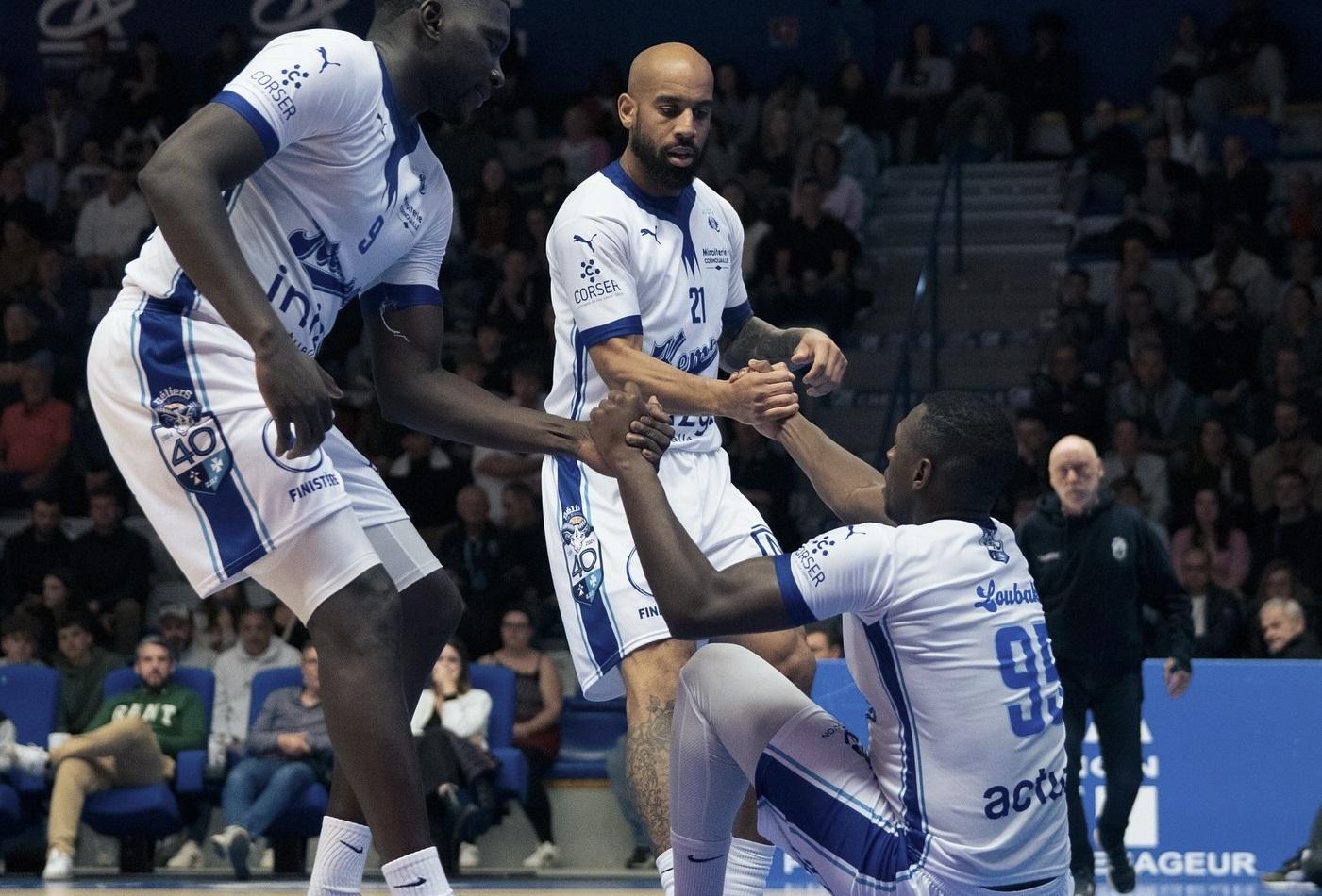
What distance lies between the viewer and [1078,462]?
29.5 feet

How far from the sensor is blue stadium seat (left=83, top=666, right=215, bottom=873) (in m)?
10.0

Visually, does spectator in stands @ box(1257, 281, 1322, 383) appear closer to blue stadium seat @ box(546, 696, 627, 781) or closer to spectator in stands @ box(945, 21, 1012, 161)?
spectator in stands @ box(945, 21, 1012, 161)

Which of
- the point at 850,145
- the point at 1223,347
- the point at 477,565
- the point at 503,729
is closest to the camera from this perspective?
the point at 503,729

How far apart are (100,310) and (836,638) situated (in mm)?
7339

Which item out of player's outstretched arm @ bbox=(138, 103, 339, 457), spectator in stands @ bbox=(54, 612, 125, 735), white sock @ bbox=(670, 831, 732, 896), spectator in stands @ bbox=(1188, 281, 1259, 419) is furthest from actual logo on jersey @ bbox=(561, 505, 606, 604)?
spectator in stands @ bbox=(1188, 281, 1259, 419)

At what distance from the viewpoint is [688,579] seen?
3668 mm

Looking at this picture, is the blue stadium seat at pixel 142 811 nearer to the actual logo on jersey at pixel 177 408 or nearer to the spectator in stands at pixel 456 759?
the spectator in stands at pixel 456 759

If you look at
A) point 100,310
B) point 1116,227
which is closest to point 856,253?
point 1116,227

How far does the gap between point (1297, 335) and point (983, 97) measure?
4.28 metres

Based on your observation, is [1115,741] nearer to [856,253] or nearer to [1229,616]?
[1229,616]

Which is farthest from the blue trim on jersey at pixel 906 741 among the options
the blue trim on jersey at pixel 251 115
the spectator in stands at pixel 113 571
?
the spectator in stands at pixel 113 571

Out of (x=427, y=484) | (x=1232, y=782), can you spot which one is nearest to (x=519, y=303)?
(x=427, y=484)

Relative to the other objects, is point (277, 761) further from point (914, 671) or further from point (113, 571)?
point (914, 671)

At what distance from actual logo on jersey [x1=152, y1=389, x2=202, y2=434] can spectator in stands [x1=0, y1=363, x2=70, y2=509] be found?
32.9 feet
